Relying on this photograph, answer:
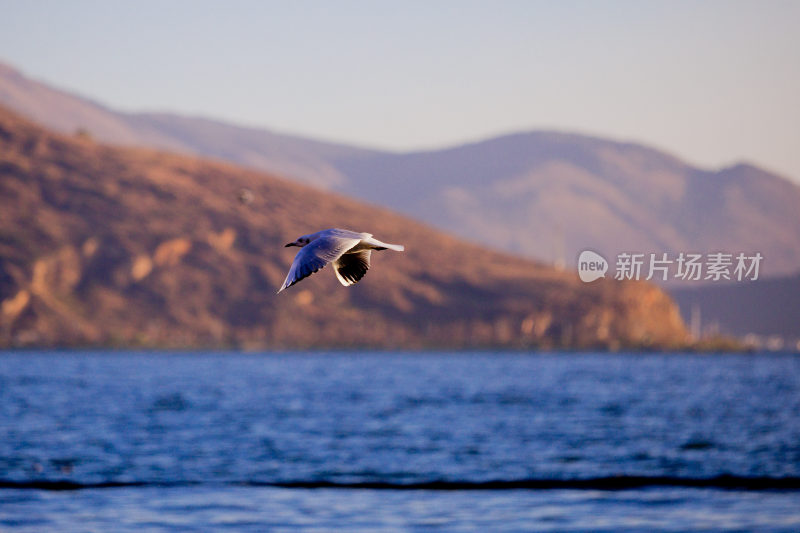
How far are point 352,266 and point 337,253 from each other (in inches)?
76.3

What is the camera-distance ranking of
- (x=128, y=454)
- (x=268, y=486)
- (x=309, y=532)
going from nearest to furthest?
(x=309, y=532)
(x=268, y=486)
(x=128, y=454)

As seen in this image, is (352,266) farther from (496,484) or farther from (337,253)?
(496,484)

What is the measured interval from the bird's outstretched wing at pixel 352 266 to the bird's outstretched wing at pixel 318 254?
0.78 m

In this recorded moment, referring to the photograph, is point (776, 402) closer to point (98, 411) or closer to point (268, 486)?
point (98, 411)

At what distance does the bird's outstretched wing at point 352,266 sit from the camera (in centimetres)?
2036

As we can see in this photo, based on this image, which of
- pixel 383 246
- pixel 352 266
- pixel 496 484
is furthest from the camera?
pixel 496 484

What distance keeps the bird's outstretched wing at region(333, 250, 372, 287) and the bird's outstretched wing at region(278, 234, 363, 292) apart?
30.9 inches

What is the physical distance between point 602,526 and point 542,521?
352cm

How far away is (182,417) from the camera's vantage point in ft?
480

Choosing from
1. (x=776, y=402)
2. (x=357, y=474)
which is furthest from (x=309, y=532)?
(x=776, y=402)

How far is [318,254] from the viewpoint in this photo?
19.1 metres

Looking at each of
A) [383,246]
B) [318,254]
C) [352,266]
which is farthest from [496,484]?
[318,254]

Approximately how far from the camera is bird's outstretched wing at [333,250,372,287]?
20359 millimetres

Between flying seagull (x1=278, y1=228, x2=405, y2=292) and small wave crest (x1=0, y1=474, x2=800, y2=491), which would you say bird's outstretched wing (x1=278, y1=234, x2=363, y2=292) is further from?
small wave crest (x1=0, y1=474, x2=800, y2=491)
